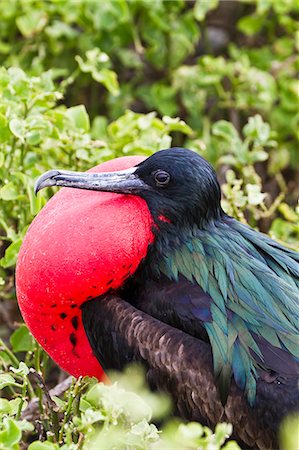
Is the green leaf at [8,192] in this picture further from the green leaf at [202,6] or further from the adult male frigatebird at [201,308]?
the green leaf at [202,6]

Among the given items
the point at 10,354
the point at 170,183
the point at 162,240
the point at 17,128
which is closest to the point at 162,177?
the point at 170,183

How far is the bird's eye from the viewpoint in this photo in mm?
2189

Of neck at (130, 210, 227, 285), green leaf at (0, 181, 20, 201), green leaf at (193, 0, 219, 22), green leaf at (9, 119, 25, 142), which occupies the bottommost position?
green leaf at (193, 0, 219, 22)

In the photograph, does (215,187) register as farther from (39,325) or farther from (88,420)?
(88,420)

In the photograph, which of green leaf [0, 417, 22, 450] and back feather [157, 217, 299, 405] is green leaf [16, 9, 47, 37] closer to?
back feather [157, 217, 299, 405]

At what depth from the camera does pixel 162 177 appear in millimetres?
2191

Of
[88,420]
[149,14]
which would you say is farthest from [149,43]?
[88,420]

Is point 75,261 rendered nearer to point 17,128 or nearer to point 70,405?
point 70,405

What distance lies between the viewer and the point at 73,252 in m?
2.11

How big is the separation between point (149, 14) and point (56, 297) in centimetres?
176

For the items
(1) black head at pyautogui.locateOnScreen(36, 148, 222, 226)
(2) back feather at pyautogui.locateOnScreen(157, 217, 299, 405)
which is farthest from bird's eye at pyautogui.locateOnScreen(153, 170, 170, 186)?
(2) back feather at pyautogui.locateOnScreen(157, 217, 299, 405)

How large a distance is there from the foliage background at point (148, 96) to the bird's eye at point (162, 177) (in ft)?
1.28

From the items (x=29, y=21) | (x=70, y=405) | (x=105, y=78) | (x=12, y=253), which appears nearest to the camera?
(x=70, y=405)

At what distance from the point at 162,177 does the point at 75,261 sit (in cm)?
26
